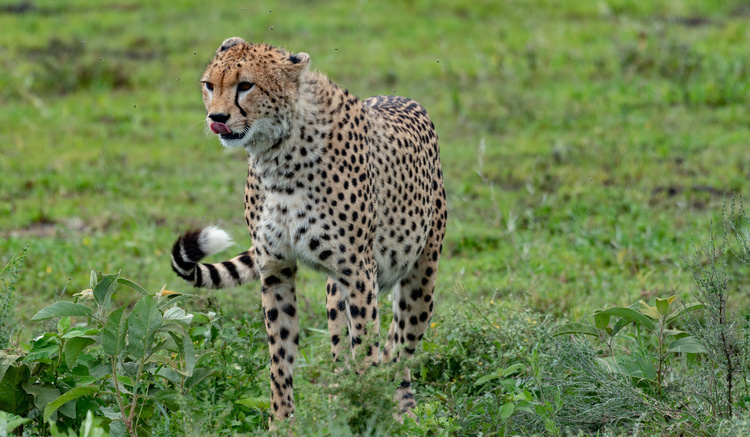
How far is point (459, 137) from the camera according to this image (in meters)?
8.02

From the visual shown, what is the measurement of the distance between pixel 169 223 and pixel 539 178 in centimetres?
271

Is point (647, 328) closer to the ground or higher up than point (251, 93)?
closer to the ground

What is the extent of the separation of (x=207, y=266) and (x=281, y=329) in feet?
1.29

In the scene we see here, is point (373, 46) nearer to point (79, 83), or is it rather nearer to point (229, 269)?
point (79, 83)

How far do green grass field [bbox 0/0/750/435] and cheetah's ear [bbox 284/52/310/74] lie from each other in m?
1.11

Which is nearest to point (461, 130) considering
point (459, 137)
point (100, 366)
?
point (459, 137)

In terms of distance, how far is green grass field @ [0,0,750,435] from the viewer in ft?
17.1

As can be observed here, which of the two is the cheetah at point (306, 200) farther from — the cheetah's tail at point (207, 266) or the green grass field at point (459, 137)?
the green grass field at point (459, 137)

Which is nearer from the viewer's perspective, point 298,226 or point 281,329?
point 298,226

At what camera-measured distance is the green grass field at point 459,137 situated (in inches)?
205

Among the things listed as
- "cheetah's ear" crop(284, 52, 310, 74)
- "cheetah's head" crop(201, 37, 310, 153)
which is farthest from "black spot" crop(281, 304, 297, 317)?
"cheetah's ear" crop(284, 52, 310, 74)

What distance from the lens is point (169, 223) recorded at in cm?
640

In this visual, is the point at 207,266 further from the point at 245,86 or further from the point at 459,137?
the point at 459,137

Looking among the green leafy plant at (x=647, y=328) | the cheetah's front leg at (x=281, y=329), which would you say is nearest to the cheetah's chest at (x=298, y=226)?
the cheetah's front leg at (x=281, y=329)
